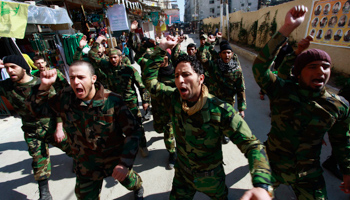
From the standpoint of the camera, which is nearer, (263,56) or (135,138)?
(263,56)

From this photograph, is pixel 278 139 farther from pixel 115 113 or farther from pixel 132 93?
pixel 132 93

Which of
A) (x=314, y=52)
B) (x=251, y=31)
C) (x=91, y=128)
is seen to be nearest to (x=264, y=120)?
(x=314, y=52)

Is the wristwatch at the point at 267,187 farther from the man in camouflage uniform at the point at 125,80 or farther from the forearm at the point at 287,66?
the man in camouflage uniform at the point at 125,80

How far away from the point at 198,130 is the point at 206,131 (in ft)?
0.24

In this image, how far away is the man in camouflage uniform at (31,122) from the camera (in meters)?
2.48

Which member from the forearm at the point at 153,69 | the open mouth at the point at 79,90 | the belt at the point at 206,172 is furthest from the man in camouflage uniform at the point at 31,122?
the belt at the point at 206,172

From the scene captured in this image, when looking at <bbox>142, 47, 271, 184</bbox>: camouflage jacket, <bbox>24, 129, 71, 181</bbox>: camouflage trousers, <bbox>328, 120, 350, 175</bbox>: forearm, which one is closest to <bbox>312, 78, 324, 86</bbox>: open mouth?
<bbox>328, 120, 350, 175</bbox>: forearm

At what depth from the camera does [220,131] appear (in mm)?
1636

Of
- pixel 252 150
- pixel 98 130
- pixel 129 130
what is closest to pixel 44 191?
pixel 98 130

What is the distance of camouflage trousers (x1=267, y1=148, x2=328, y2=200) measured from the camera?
1.69 meters

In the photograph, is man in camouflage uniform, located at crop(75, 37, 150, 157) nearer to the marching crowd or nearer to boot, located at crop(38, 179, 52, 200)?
the marching crowd

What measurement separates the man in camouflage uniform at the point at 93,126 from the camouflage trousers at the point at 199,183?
22.4 inches

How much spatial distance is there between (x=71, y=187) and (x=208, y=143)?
282 cm

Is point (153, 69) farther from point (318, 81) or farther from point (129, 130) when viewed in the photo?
point (318, 81)
